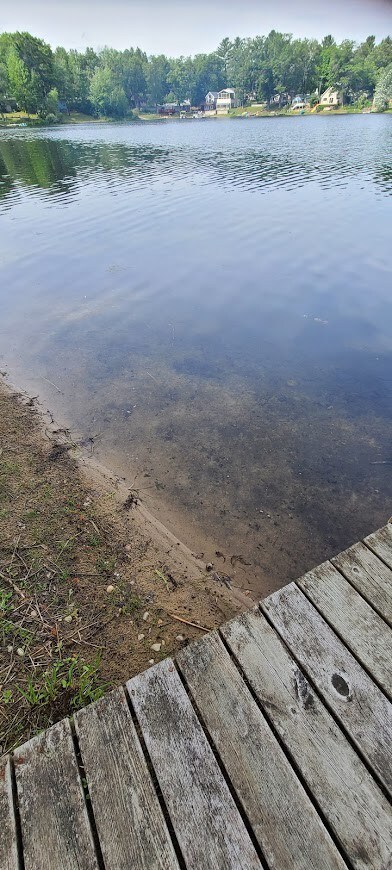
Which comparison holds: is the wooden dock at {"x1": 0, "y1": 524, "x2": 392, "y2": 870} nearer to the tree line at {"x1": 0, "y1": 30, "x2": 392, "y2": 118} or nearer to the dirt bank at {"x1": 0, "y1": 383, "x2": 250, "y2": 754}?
the dirt bank at {"x1": 0, "y1": 383, "x2": 250, "y2": 754}

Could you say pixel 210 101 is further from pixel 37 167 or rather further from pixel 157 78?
pixel 37 167

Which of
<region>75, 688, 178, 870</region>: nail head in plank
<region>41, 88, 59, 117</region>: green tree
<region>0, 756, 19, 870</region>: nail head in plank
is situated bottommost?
<region>75, 688, 178, 870</region>: nail head in plank

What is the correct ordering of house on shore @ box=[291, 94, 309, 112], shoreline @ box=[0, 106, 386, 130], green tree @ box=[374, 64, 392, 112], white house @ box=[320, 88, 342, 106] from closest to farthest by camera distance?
1. shoreline @ box=[0, 106, 386, 130]
2. green tree @ box=[374, 64, 392, 112]
3. white house @ box=[320, 88, 342, 106]
4. house on shore @ box=[291, 94, 309, 112]

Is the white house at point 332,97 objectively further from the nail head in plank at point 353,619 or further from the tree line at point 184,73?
the nail head in plank at point 353,619

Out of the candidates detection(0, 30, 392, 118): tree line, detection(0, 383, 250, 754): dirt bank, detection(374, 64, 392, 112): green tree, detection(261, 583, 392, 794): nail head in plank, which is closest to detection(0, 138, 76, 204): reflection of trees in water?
detection(0, 383, 250, 754): dirt bank

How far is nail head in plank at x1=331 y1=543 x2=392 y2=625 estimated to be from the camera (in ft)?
8.94

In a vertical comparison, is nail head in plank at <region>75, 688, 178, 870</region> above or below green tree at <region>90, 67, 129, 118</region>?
below

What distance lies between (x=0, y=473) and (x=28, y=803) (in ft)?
12.1

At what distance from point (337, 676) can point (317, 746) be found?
1.28 ft

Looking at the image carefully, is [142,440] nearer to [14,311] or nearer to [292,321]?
[292,321]

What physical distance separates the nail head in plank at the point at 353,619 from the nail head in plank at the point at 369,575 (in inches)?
2.0

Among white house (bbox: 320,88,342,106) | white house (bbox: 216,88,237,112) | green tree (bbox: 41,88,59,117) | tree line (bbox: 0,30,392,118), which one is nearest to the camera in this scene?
green tree (bbox: 41,88,59,117)

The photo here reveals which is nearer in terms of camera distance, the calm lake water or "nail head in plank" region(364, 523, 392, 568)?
"nail head in plank" region(364, 523, 392, 568)

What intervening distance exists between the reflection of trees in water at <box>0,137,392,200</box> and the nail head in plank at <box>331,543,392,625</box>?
79.4 ft
